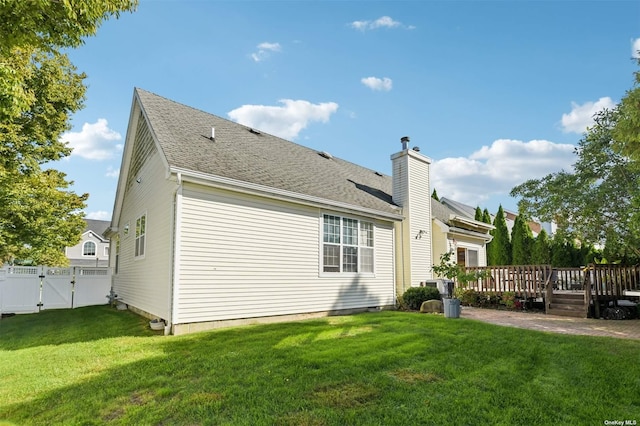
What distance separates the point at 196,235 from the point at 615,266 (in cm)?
1196

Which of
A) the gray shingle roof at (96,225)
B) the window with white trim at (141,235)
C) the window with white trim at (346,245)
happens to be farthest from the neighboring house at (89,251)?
the window with white trim at (346,245)

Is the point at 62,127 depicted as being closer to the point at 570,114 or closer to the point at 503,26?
the point at 503,26

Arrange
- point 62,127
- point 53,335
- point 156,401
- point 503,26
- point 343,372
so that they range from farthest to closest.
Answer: point 62,127 → point 503,26 → point 53,335 → point 343,372 → point 156,401

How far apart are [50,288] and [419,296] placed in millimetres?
14091

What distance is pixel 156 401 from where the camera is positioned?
3869mm

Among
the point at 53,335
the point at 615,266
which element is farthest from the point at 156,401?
the point at 615,266

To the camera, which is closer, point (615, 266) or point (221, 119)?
point (615, 266)

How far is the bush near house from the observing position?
37.1ft

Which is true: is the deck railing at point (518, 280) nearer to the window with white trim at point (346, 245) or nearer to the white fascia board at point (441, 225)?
the white fascia board at point (441, 225)

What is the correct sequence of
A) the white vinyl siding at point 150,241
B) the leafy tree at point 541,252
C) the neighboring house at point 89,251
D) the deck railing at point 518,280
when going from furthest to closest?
the neighboring house at point 89,251 → the leafy tree at point 541,252 → the deck railing at point 518,280 → the white vinyl siding at point 150,241

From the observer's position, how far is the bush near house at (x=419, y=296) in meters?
11.3

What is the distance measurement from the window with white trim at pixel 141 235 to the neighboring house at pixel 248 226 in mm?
60

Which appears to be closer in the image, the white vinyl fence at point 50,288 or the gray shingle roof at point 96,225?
the white vinyl fence at point 50,288

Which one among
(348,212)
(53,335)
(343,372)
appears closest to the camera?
(343,372)
